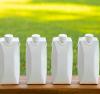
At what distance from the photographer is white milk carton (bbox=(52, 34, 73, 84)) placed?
1.82 m

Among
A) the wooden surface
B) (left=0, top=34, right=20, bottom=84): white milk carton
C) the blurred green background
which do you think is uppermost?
the blurred green background

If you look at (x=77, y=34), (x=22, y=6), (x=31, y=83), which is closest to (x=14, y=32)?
(x=77, y=34)

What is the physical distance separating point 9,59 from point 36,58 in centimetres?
12

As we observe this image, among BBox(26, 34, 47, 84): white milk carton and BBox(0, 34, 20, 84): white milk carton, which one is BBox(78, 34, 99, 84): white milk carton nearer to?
BBox(26, 34, 47, 84): white milk carton

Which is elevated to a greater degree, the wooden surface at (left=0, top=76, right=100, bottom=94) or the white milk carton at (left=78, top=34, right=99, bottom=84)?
the white milk carton at (left=78, top=34, right=99, bottom=84)

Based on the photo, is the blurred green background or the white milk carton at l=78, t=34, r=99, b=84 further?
the blurred green background

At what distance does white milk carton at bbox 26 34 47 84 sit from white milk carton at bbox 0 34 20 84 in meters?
0.05

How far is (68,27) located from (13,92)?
384 cm

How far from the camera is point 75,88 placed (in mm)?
1809

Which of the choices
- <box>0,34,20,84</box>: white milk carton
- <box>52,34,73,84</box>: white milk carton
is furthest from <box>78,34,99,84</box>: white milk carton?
<box>0,34,20,84</box>: white milk carton

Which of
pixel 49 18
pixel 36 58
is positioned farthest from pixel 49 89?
pixel 49 18

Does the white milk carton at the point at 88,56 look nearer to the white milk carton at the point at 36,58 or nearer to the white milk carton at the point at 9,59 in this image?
the white milk carton at the point at 36,58

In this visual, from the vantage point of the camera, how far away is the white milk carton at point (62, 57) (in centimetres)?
182

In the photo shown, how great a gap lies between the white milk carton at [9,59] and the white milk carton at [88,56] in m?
0.27
